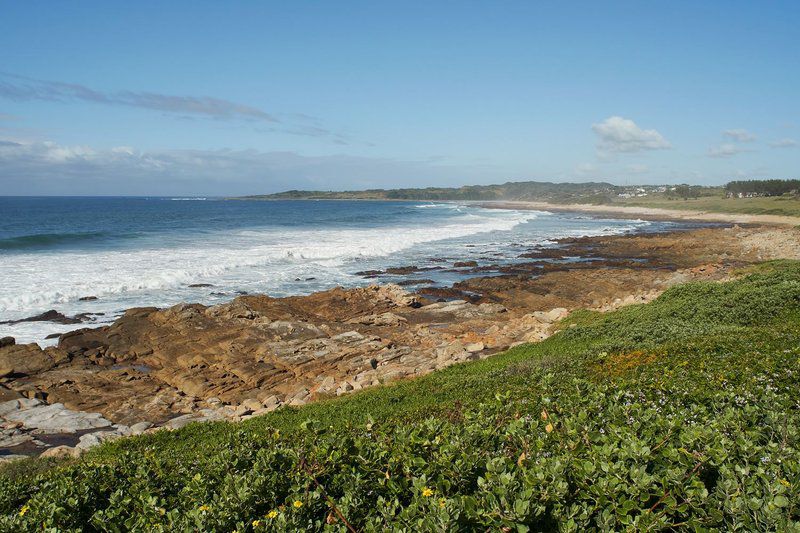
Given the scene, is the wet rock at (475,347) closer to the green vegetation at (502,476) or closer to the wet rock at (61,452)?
the green vegetation at (502,476)

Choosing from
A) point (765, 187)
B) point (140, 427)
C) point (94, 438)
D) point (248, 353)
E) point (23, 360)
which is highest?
point (765, 187)

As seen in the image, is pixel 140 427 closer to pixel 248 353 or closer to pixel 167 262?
pixel 248 353

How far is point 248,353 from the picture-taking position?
1805 centimetres

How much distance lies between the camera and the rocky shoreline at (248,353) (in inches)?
545

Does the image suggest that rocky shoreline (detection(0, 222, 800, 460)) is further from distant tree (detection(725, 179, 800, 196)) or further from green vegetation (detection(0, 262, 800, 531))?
distant tree (detection(725, 179, 800, 196))

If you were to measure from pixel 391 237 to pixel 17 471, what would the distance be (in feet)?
166

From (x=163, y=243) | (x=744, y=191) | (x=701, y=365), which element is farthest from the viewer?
(x=744, y=191)

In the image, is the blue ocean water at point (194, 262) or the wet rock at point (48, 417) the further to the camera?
the blue ocean water at point (194, 262)

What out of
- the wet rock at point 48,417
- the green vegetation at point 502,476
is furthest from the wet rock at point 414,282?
the green vegetation at point 502,476

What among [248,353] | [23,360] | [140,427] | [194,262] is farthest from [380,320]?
[194,262]

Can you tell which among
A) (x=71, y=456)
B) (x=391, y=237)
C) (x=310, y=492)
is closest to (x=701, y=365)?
(x=310, y=492)

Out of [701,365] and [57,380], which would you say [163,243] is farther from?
[701,365]

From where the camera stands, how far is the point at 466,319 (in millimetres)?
22891

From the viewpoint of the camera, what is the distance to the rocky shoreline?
→ 13.9 metres
